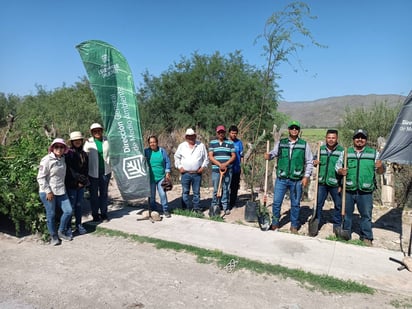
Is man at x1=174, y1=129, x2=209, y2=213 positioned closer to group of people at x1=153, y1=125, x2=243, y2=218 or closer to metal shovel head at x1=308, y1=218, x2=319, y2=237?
group of people at x1=153, y1=125, x2=243, y2=218

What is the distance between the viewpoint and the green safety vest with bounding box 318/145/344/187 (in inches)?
207

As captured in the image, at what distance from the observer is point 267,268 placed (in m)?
4.26

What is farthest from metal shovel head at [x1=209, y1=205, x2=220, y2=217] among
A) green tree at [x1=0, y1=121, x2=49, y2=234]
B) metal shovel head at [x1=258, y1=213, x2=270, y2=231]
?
green tree at [x1=0, y1=121, x2=49, y2=234]

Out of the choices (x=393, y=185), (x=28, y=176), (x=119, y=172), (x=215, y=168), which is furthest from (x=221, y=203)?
(x=393, y=185)

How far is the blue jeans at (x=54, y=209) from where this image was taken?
493 centimetres

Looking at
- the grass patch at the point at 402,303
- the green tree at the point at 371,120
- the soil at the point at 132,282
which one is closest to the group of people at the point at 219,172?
the soil at the point at 132,282

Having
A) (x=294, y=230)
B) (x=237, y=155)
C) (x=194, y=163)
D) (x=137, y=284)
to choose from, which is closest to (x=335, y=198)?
(x=294, y=230)

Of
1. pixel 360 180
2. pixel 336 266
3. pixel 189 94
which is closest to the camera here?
pixel 336 266

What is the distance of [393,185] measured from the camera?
7.58 metres

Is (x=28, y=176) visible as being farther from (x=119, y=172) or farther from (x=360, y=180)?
(x=360, y=180)

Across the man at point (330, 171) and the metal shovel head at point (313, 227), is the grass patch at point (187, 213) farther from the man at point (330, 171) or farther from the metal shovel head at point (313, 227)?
the man at point (330, 171)

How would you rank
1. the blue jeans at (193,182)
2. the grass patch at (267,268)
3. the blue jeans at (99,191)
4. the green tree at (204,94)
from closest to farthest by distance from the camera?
the grass patch at (267,268)
the blue jeans at (99,191)
the blue jeans at (193,182)
the green tree at (204,94)

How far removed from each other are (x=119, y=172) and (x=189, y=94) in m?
17.3

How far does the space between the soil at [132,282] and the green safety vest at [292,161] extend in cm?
184
